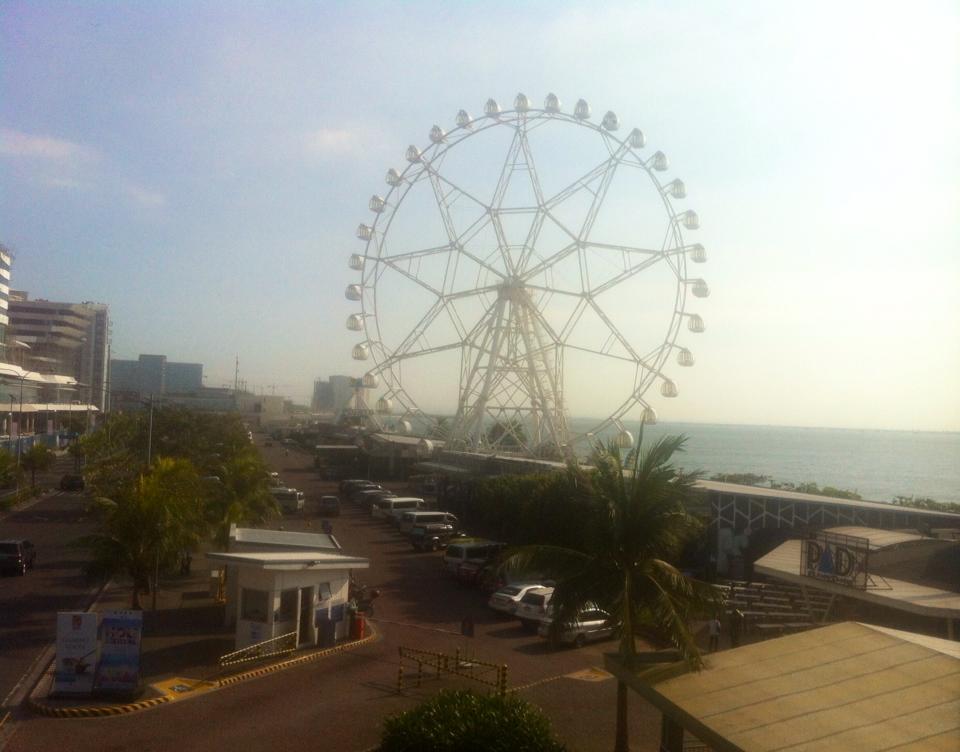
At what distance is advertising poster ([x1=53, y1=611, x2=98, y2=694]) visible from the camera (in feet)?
42.5

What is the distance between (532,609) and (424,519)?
14.8 m

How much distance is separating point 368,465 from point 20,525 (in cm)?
2883

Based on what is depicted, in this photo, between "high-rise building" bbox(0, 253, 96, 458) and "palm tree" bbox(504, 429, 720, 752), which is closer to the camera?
"palm tree" bbox(504, 429, 720, 752)

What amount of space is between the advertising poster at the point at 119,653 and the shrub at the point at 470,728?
6.16 m

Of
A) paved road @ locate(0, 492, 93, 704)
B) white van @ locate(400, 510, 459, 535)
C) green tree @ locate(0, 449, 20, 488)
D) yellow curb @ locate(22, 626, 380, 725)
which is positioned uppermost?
green tree @ locate(0, 449, 20, 488)

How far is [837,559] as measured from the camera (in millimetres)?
15945

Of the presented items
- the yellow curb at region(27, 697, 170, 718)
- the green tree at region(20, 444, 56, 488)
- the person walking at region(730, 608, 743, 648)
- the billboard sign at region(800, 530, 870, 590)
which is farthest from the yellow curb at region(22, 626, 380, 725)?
the green tree at region(20, 444, 56, 488)

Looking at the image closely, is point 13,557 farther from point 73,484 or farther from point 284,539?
point 73,484

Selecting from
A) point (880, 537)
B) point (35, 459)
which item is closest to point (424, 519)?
point (880, 537)

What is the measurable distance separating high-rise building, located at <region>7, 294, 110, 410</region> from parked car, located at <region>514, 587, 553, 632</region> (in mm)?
98561

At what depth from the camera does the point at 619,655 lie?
960 centimetres

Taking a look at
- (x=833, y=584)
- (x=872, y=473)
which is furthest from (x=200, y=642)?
(x=872, y=473)

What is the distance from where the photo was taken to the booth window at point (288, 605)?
640 inches

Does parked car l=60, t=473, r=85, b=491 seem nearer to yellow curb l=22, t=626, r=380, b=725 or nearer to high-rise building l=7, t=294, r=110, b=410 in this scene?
yellow curb l=22, t=626, r=380, b=725
